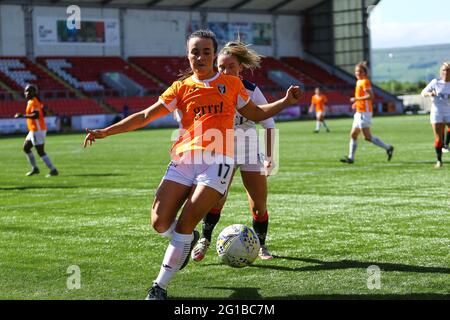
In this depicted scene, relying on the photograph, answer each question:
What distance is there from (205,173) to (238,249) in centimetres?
111

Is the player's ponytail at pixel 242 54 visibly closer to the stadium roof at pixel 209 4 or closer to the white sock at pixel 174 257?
the white sock at pixel 174 257

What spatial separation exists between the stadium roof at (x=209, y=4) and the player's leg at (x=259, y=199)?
47355 mm

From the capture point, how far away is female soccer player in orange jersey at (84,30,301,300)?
6434mm

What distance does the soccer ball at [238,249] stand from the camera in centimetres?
734

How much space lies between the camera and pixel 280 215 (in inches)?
434

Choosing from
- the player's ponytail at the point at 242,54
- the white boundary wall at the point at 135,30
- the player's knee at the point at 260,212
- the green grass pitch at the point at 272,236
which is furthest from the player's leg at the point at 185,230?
the white boundary wall at the point at 135,30

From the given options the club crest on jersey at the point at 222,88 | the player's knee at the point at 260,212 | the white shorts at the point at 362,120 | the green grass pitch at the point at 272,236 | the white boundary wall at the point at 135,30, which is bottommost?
the green grass pitch at the point at 272,236

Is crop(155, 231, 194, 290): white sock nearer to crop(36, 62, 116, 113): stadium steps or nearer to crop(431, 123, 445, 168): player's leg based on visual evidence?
crop(431, 123, 445, 168): player's leg

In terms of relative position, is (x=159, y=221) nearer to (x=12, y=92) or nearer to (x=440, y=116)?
(x=440, y=116)

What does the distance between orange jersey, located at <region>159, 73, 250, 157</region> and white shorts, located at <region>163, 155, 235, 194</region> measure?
0.10m

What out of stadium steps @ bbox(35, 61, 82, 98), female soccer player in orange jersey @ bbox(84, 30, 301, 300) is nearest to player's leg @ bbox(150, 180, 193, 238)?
female soccer player in orange jersey @ bbox(84, 30, 301, 300)
